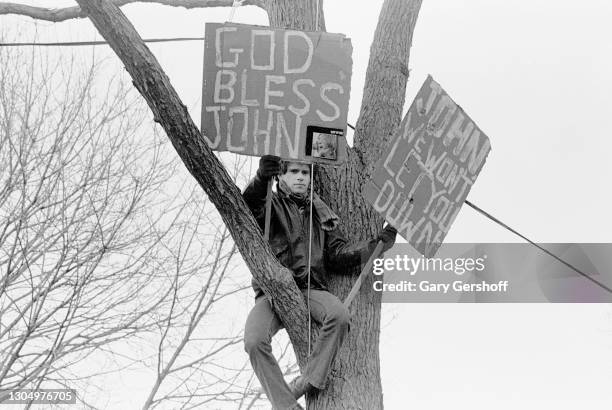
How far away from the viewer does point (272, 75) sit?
448cm

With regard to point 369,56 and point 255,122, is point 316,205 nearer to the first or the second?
point 255,122

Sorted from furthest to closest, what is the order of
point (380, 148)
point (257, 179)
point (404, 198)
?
point (380, 148), point (404, 198), point (257, 179)

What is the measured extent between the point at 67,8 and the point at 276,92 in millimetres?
2487

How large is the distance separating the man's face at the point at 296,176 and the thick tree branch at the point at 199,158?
0.52m

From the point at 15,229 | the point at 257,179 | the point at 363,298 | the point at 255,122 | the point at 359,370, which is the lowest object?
the point at 359,370

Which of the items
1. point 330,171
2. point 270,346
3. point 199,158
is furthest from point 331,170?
point 270,346

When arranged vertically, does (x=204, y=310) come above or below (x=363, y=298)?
above

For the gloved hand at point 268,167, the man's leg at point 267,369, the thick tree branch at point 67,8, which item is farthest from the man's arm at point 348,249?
the thick tree branch at point 67,8

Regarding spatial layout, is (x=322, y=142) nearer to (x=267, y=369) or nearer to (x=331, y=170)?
(x=331, y=170)

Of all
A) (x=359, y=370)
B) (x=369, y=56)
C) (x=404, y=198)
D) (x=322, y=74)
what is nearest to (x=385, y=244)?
(x=404, y=198)

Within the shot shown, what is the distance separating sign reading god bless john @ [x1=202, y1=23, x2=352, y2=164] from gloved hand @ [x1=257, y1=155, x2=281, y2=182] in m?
0.13

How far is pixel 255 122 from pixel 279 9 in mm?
1149

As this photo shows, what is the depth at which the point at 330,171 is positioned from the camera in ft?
15.9

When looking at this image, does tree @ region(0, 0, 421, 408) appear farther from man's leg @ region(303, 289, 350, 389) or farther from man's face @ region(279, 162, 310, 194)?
man's face @ region(279, 162, 310, 194)
